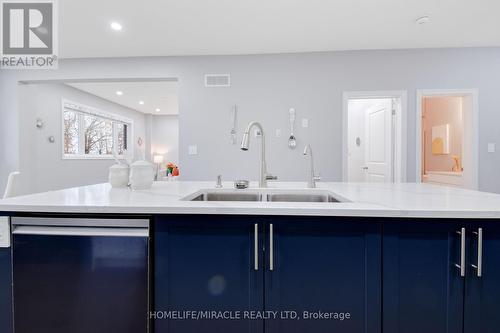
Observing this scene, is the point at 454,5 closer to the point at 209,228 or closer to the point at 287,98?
the point at 287,98

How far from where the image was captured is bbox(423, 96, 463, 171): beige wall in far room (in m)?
4.49

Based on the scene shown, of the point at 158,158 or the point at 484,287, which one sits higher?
the point at 158,158

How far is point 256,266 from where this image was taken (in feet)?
3.48

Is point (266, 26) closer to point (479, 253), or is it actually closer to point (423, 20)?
point (423, 20)

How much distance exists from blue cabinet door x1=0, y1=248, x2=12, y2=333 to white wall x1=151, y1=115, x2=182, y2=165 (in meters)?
8.16

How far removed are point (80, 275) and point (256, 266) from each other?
76cm

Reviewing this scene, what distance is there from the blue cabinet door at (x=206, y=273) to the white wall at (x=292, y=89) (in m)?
2.64

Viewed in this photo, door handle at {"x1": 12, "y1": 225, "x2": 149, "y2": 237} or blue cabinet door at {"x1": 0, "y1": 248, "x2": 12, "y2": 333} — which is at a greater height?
door handle at {"x1": 12, "y1": 225, "x2": 149, "y2": 237}

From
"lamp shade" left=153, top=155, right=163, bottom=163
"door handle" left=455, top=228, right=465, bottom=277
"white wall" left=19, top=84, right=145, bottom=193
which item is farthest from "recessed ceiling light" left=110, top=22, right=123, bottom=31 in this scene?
"lamp shade" left=153, top=155, right=163, bottom=163

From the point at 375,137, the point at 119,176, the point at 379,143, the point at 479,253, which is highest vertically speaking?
the point at 375,137

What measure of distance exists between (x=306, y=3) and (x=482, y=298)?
2585 millimetres

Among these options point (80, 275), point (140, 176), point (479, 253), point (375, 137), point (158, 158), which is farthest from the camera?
point (158, 158)
